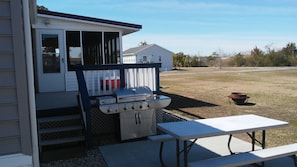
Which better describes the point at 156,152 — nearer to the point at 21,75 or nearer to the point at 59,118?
the point at 59,118

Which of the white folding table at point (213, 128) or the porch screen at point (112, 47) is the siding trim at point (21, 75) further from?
the porch screen at point (112, 47)

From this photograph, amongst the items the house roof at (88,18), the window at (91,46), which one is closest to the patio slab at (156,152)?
the window at (91,46)

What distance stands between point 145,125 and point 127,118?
1.39 ft

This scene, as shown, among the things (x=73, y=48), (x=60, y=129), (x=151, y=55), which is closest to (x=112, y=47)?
(x=73, y=48)

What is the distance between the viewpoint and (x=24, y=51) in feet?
7.33

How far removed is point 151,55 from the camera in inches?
1393

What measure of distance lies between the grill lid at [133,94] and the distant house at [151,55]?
91.9 feet

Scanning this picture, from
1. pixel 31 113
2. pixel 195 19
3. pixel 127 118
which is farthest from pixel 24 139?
pixel 195 19

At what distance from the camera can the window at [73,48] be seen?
8555 mm

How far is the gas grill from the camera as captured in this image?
490 centimetres

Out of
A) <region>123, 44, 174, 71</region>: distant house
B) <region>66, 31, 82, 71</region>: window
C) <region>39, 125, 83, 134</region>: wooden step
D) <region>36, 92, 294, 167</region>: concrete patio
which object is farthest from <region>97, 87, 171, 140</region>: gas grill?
<region>123, 44, 174, 71</region>: distant house

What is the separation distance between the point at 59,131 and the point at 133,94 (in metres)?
1.58

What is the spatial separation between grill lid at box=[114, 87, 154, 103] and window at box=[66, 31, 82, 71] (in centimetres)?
395

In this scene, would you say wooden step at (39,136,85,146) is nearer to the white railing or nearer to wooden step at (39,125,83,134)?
wooden step at (39,125,83,134)
